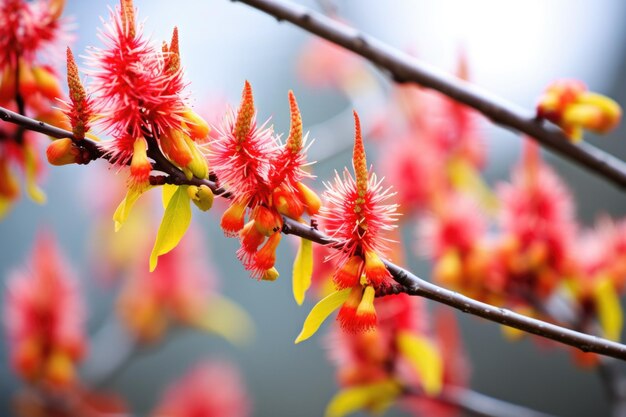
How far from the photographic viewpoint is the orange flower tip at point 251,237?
0.26 metres

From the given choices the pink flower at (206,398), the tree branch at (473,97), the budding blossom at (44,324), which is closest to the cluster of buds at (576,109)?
the tree branch at (473,97)

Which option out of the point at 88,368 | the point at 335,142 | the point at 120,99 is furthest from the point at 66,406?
the point at 120,99

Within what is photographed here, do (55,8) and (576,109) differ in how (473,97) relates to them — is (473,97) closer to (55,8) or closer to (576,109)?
(576,109)

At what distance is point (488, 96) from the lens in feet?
1.42

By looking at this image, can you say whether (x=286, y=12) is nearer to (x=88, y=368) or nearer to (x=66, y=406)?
(x=66, y=406)

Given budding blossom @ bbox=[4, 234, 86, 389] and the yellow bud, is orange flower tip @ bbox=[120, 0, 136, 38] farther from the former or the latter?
budding blossom @ bbox=[4, 234, 86, 389]

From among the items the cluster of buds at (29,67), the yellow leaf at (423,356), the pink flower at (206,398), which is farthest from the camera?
the pink flower at (206,398)

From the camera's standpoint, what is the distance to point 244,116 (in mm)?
252

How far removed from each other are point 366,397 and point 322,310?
283 mm

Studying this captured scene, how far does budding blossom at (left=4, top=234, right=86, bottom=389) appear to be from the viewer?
617mm

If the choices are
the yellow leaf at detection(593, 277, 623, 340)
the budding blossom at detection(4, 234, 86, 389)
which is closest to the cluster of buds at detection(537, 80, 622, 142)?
the yellow leaf at detection(593, 277, 623, 340)

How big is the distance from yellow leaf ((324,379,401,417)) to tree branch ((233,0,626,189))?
9.2 inches

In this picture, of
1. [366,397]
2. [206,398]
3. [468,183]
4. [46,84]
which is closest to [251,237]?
[46,84]

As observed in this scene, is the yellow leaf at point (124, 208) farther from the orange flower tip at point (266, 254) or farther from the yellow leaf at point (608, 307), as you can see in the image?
the yellow leaf at point (608, 307)
